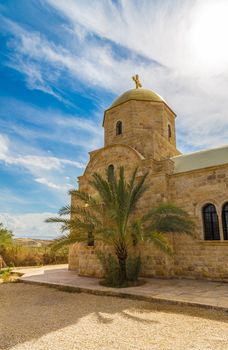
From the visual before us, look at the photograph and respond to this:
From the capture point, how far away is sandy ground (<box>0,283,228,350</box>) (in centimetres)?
395

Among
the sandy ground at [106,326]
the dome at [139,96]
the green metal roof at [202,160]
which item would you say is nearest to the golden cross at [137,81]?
the dome at [139,96]

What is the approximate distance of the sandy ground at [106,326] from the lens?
3.95 metres

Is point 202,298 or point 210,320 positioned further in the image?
point 202,298

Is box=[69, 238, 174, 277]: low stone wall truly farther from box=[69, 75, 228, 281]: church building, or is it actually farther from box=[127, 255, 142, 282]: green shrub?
box=[127, 255, 142, 282]: green shrub

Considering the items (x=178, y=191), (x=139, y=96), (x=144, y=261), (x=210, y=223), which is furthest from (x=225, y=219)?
(x=139, y=96)

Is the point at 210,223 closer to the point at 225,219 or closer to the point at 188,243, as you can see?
the point at 225,219

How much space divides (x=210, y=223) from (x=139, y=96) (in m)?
8.36

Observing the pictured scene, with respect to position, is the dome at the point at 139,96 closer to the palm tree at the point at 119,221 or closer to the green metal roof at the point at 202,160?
the green metal roof at the point at 202,160

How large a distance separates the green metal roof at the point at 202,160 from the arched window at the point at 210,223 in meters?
1.76

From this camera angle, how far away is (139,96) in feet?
48.3

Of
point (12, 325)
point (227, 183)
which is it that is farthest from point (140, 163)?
point (12, 325)

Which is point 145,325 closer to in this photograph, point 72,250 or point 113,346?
point 113,346

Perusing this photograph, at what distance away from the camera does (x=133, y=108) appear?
47.1 feet

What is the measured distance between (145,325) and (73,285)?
4.25 m
